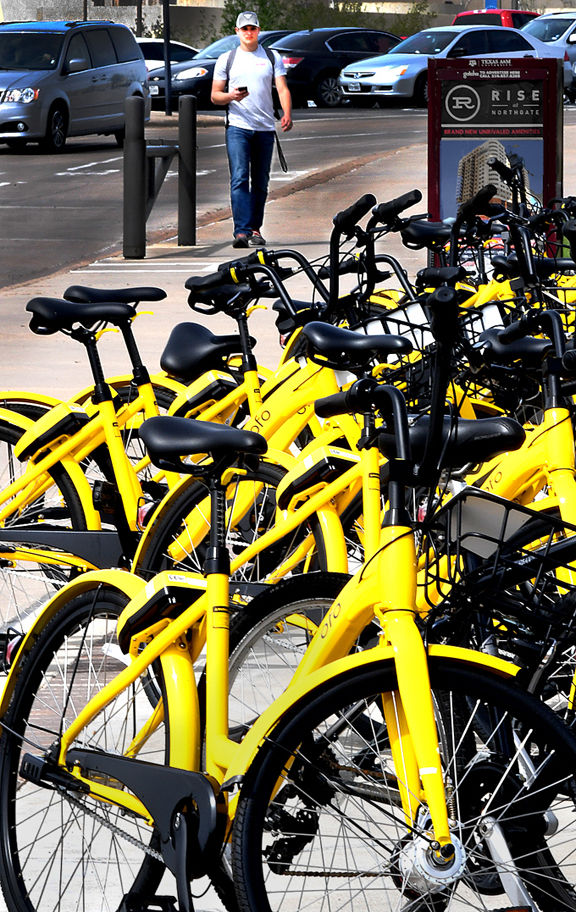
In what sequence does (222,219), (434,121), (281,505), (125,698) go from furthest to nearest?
(222,219)
(434,121)
(281,505)
(125,698)

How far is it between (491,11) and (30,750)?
35.3 meters

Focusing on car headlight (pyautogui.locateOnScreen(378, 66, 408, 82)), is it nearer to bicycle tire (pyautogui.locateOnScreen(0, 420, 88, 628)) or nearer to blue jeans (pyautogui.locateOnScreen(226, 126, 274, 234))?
blue jeans (pyautogui.locateOnScreen(226, 126, 274, 234))

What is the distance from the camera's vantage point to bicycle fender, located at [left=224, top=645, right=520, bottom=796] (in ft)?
8.71

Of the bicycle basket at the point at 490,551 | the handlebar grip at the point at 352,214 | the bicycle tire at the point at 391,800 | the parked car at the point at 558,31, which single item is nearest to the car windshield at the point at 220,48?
the parked car at the point at 558,31

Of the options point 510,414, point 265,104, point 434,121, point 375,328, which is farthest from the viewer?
point 265,104

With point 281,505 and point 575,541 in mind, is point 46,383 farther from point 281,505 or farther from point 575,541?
point 575,541

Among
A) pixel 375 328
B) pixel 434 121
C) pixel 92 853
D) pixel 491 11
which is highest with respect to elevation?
pixel 491 11

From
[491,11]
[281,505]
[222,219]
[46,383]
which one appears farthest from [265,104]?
[491,11]

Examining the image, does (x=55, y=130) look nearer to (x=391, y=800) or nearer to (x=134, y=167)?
(x=134, y=167)

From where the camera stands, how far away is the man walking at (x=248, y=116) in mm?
13008

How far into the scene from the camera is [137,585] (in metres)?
3.30

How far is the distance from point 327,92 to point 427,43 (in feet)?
9.78

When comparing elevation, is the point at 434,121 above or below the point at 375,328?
above

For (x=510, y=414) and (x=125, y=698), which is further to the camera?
(x=510, y=414)
